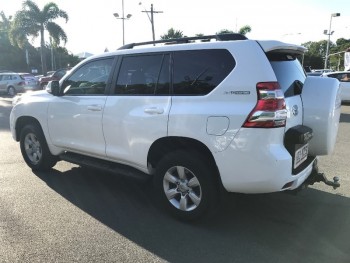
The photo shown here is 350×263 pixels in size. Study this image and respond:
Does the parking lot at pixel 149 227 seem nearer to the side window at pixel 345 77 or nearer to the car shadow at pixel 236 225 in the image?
the car shadow at pixel 236 225

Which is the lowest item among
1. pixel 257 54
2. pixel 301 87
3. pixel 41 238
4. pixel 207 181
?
pixel 41 238

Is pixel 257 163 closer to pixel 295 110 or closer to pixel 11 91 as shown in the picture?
pixel 295 110

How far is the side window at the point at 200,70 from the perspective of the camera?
3.74 metres

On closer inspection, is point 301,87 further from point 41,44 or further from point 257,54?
point 41,44

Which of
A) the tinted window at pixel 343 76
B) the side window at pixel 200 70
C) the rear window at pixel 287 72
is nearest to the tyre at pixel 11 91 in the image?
the tinted window at pixel 343 76

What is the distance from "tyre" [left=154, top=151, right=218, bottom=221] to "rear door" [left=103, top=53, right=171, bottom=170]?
31 cm

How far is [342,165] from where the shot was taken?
6.31 meters

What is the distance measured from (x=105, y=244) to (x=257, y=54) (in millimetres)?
2317

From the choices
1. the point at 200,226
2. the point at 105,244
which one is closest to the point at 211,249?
the point at 200,226

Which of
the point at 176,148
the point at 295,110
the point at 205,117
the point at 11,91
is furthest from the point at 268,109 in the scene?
the point at 11,91

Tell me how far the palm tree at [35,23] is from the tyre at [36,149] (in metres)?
32.8

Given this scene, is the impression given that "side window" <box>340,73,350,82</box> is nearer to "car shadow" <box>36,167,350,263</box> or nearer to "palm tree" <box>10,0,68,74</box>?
"car shadow" <box>36,167,350,263</box>

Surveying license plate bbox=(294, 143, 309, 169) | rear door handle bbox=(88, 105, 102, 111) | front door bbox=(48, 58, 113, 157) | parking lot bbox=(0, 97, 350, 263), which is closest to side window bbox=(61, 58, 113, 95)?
front door bbox=(48, 58, 113, 157)

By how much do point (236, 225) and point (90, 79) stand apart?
2.68 meters
